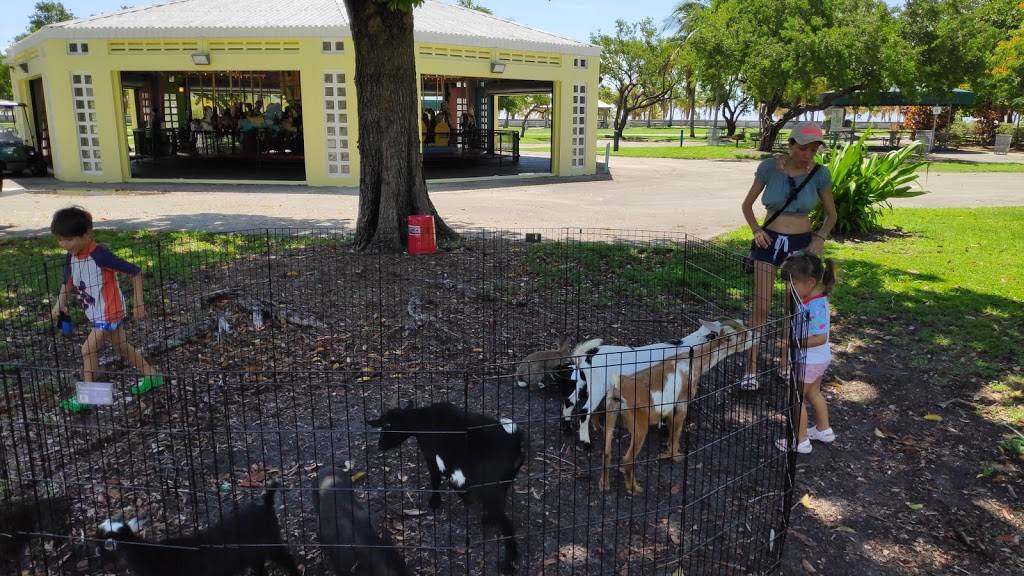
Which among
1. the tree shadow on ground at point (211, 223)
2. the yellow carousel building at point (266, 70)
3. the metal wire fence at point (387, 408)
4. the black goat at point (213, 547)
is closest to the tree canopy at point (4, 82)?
the yellow carousel building at point (266, 70)

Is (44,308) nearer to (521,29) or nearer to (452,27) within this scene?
(452,27)

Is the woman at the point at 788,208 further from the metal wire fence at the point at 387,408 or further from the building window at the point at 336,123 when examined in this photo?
the building window at the point at 336,123

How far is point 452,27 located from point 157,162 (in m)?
11.0

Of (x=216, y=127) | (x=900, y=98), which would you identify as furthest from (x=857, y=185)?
(x=900, y=98)

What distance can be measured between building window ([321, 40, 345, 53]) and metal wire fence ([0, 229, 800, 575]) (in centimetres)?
855

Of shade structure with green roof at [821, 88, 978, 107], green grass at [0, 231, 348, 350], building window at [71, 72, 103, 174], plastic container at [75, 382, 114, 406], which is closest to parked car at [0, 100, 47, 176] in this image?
building window at [71, 72, 103, 174]

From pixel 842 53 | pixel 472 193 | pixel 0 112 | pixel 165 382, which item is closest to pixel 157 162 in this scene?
pixel 0 112

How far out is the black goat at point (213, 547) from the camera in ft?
9.04

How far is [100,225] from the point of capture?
10.7 m

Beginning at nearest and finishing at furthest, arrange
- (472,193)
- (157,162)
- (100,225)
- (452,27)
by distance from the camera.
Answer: (100,225)
(472,193)
(452,27)
(157,162)

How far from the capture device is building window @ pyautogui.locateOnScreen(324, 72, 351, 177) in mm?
15820

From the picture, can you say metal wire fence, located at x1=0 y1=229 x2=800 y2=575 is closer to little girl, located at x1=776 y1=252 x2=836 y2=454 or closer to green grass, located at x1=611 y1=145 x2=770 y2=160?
little girl, located at x1=776 y1=252 x2=836 y2=454

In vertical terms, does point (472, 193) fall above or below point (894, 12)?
below

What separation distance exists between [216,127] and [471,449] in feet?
72.1
